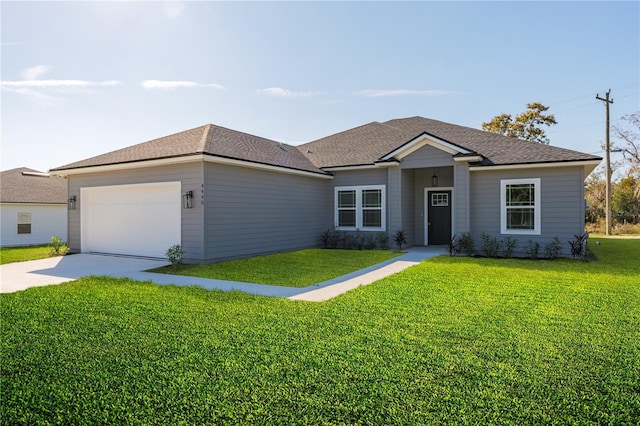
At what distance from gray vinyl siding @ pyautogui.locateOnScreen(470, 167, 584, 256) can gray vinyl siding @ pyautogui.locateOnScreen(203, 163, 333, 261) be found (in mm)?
5649

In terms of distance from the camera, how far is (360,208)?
15219 mm

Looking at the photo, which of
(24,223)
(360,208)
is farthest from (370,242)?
(24,223)

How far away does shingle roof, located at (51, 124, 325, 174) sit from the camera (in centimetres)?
1128

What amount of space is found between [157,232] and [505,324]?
33.0 ft

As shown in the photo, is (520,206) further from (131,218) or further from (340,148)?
(131,218)

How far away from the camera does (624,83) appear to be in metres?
25.7

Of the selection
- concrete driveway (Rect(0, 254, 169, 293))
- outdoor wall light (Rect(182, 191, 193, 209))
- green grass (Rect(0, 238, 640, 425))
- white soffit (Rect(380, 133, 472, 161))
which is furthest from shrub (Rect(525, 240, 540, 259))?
concrete driveway (Rect(0, 254, 169, 293))

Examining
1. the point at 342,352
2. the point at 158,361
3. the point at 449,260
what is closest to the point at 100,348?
the point at 158,361

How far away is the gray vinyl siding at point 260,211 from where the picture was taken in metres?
10.9

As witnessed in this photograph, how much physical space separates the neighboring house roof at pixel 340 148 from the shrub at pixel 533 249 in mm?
2580

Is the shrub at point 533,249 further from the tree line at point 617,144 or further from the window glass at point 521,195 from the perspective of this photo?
the tree line at point 617,144

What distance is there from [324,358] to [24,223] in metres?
21.1

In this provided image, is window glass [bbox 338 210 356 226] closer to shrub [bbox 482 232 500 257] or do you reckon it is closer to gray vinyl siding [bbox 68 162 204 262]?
shrub [bbox 482 232 500 257]

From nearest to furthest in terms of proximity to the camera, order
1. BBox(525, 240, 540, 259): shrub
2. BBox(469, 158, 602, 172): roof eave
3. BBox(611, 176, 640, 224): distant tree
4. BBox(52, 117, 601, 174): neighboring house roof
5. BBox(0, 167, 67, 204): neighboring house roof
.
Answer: BBox(469, 158, 602, 172): roof eave → BBox(52, 117, 601, 174): neighboring house roof → BBox(525, 240, 540, 259): shrub → BBox(0, 167, 67, 204): neighboring house roof → BBox(611, 176, 640, 224): distant tree
